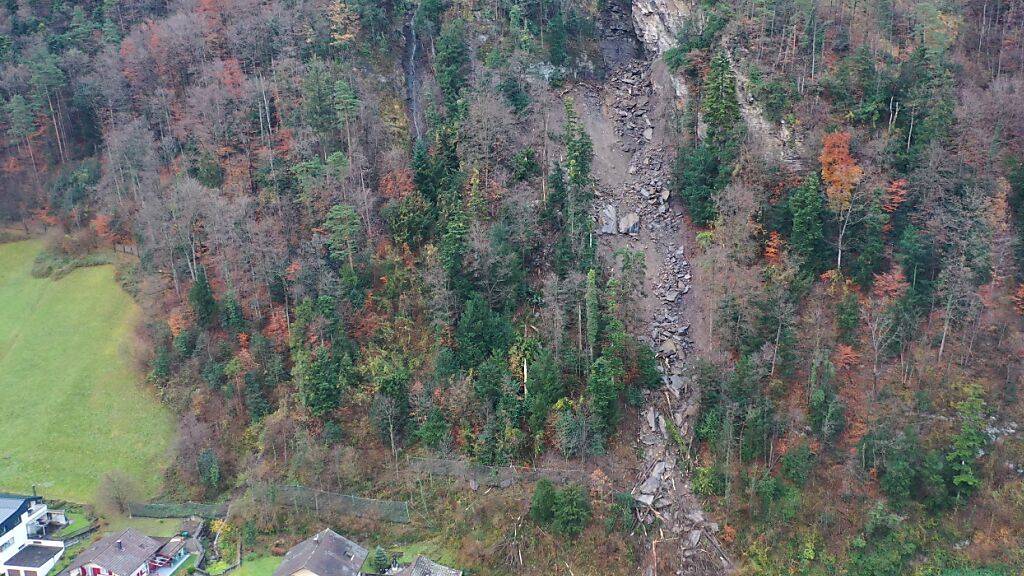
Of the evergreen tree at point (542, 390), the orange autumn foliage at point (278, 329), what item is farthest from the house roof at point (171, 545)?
the evergreen tree at point (542, 390)

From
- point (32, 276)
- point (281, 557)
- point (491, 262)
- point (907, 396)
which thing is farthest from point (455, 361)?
point (32, 276)

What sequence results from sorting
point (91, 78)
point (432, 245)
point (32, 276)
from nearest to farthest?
point (432, 245)
point (32, 276)
point (91, 78)

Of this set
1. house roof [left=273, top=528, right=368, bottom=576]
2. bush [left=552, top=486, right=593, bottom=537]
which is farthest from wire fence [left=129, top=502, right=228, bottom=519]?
bush [left=552, top=486, right=593, bottom=537]

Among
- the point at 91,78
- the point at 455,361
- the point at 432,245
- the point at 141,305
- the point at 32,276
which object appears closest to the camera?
the point at 455,361

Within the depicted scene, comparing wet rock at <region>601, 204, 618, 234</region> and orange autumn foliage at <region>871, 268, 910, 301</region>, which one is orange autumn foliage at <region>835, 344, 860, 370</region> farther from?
wet rock at <region>601, 204, 618, 234</region>

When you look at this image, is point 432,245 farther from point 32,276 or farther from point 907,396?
point 32,276

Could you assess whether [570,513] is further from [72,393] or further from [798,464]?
[72,393]

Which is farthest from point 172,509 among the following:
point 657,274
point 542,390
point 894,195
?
point 894,195
